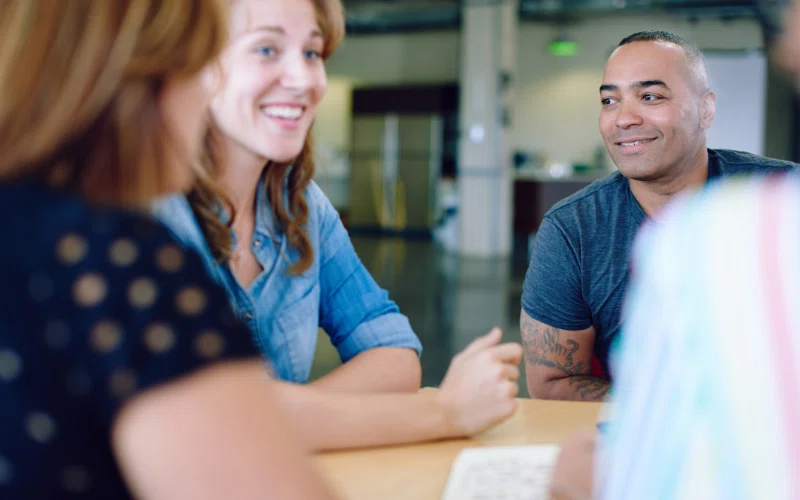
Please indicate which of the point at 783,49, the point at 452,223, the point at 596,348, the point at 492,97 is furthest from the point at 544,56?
the point at 783,49

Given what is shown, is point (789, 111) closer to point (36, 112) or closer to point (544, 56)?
point (544, 56)

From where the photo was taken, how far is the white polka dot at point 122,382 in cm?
53

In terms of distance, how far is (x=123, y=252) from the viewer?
1.82ft

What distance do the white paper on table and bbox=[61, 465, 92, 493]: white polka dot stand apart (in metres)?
0.55

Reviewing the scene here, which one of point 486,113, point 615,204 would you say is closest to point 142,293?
point 615,204

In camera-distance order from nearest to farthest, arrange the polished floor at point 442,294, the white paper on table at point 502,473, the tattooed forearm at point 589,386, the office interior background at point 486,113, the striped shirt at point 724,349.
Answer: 1. the striped shirt at point 724,349
2. the white paper on table at point 502,473
3. the tattooed forearm at point 589,386
4. the polished floor at point 442,294
5. the office interior background at point 486,113

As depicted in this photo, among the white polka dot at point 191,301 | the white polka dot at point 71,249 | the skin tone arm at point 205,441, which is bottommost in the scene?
the skin tone arm at point 205,441

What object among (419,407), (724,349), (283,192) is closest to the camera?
(724,349)

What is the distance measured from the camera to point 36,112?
590 mm

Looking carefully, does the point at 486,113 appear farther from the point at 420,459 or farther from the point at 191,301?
the point at 191,301

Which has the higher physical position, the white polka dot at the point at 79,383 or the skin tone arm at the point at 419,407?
the white polka dot at the point at 79,383

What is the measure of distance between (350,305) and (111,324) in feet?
3.50

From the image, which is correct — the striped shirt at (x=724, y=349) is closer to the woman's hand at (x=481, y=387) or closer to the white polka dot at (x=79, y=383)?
the white polka dot at (x=79, y=383)

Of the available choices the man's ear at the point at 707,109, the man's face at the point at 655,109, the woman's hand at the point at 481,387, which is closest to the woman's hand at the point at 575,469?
the woman's hand at the point at 481,387
